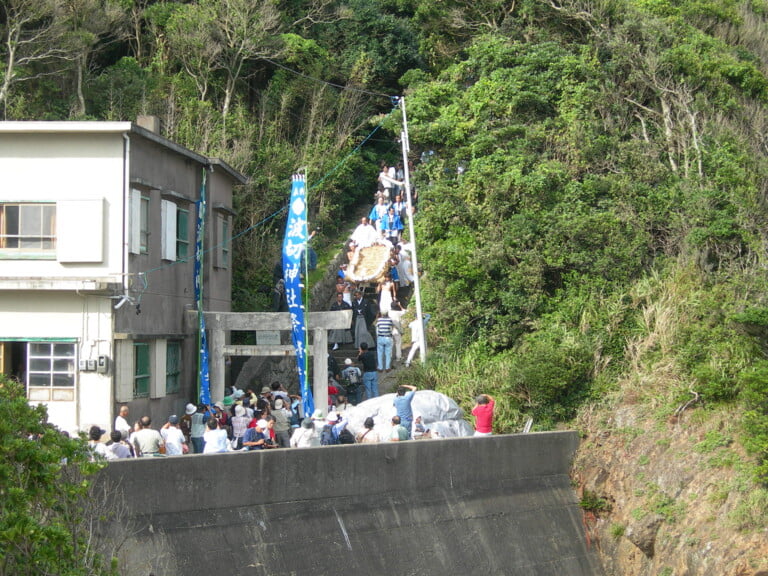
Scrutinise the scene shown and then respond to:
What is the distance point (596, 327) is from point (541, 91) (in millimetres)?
8624

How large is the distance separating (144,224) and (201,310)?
8.21ft

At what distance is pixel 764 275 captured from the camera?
22.8 metres

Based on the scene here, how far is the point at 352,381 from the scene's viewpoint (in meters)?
23.3

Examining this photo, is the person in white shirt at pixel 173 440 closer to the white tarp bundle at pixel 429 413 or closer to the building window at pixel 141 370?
the building window at pixel 141 370

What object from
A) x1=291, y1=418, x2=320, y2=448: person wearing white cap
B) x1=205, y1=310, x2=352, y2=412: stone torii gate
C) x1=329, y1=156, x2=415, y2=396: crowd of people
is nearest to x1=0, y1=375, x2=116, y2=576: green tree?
x1=291, y1=418, x2=320, y2=448: person wearing white cap

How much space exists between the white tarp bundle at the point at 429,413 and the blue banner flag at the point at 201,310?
11.3ft

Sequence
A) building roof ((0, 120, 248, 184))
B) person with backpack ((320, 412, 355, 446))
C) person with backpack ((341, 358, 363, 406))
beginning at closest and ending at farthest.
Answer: person with backpack ((320, 412, 355, 446)) → building roof ((0, 120, 248, 184)) → person with backpack ((341, 358, 363, 406))

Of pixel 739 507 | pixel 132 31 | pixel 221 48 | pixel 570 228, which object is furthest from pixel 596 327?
pixel 132 31

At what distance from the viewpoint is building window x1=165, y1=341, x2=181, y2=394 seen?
2158 centimetres

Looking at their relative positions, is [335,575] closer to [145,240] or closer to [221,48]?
[145,240]

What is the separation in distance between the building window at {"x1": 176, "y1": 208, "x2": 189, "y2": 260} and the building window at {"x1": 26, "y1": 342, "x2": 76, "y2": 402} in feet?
13.1

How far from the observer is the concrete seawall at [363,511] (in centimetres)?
1401

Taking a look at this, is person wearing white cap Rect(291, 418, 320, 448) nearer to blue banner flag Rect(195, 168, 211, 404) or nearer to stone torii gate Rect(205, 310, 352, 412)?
stone torii gate Rect(205, 310, 352, 412)

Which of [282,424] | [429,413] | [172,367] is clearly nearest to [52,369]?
[172,367]
